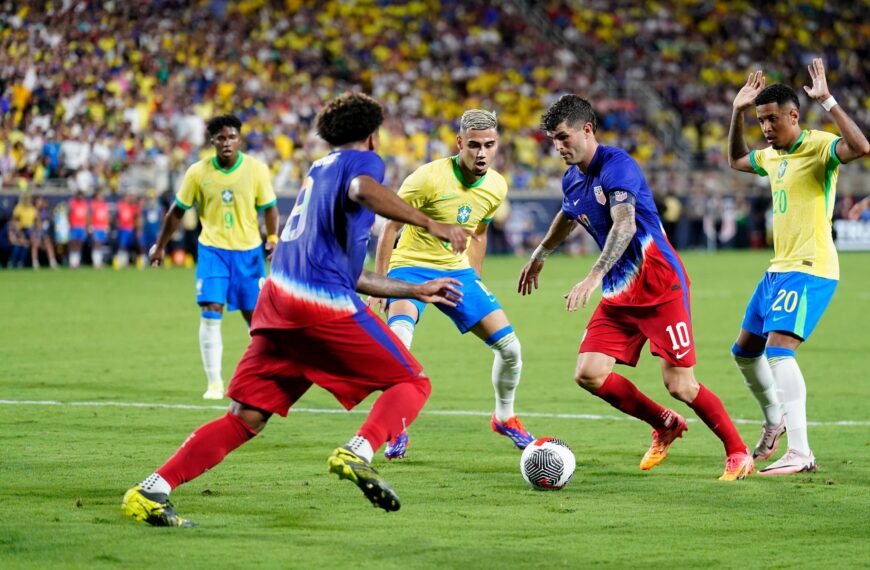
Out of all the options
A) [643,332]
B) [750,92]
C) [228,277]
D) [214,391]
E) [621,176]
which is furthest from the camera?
[228,277]

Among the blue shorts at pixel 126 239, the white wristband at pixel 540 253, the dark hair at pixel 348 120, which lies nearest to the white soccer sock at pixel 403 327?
the white wristband at pixel 540 253

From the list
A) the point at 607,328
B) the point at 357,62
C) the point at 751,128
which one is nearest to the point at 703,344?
the point at 607,328

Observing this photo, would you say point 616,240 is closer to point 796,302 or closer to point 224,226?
point 796,302

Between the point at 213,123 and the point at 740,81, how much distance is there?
37.0 metres

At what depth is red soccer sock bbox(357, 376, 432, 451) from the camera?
6270mm

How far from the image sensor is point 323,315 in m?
6.25

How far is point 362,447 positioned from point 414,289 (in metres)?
0.79

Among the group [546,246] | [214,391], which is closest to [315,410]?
[214,391]

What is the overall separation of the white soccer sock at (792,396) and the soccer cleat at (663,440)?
0.65 meters

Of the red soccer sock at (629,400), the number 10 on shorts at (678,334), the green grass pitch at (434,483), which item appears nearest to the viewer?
the green grass pitch at (434,483)

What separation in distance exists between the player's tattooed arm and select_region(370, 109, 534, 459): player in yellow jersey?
8.01ft

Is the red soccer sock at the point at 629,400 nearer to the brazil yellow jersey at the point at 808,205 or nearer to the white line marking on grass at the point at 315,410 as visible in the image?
the brazil yellow jersey at the point at 808,205

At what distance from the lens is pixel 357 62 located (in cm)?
3988

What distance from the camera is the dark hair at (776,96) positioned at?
27.0ft
